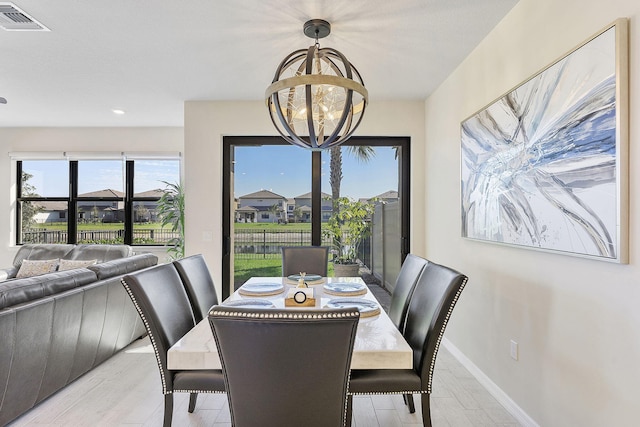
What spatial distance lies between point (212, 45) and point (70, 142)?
4.00 m

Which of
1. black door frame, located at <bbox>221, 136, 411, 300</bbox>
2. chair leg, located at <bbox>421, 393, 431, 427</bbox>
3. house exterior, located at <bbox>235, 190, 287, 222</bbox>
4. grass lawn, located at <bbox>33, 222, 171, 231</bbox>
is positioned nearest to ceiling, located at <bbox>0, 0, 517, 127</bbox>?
black door frame, located at <bbox>221, 136, 411, 300</bbox>

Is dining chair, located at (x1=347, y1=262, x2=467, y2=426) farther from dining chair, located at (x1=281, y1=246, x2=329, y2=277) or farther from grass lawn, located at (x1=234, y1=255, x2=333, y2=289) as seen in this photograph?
grass lawn, located at (x1=234, y1=255, x2=333, y2=289)

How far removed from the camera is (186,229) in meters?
4.14

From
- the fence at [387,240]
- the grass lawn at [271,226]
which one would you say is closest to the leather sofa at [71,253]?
the grass lawn at [271,226]

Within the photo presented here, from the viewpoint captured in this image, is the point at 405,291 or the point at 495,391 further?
the point at 495,391

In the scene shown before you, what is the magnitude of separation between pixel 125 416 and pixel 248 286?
1.07m

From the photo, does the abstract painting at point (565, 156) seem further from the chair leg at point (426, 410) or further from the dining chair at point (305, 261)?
the dining chair at point (305, 261)

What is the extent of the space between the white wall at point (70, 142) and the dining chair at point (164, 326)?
3876mm

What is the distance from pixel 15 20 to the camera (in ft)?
7.81

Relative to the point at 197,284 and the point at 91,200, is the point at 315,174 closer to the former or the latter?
the point at 197,284

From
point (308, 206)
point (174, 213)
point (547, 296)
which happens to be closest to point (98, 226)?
point (174, 213)

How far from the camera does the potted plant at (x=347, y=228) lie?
425 cm

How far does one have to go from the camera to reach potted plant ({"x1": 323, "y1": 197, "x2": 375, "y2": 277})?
13.9ft

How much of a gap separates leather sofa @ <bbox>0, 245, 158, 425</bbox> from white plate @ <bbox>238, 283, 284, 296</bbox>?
1239mm
